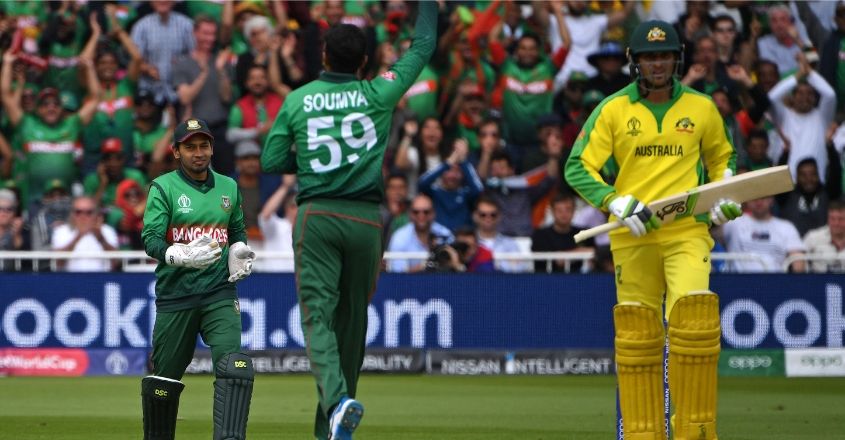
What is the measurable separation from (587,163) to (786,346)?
7.81 meters

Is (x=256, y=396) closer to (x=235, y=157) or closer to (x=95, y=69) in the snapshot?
(x=235, y=157)

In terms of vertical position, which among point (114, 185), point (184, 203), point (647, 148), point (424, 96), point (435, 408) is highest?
point (424, 96)

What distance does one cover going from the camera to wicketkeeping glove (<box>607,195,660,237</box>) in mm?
7879

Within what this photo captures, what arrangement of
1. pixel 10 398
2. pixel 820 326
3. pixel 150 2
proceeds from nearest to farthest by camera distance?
1. pixel 10 398
2. pixel 820 326
3. pixel 150 2

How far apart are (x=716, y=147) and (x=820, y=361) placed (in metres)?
7.48

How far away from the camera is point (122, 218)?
16.2 metres

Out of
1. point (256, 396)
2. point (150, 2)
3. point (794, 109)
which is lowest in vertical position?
point (256, 396)

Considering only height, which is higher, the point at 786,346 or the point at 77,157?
the point at 77,157

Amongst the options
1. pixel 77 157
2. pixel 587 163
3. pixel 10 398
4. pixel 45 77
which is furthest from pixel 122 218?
pixel 587 163

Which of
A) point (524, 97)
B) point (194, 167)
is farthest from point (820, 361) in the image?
point (194, 167)

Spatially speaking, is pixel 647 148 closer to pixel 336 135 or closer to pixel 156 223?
pixel 336 135

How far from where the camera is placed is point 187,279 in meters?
8.14

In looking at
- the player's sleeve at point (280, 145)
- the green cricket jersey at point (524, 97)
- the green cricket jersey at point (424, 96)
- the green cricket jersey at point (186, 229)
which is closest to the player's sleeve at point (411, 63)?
the player's sleeve at point (280, 145)

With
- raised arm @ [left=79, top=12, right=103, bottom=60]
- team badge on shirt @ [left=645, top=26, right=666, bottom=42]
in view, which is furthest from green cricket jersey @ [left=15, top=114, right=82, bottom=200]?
team badge on shirt @ [left=645, top=26, right=666, bottom=42]
